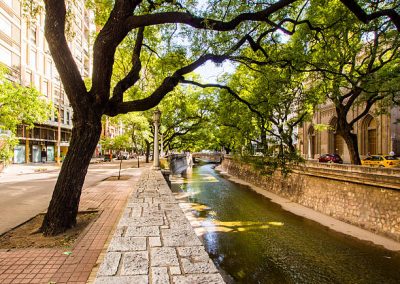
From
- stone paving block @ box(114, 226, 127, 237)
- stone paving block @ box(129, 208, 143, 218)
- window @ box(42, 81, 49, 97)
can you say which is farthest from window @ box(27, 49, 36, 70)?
stone paving block @ box(114, 226, 127, 237)

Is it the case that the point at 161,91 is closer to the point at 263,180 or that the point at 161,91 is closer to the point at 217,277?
the point at 217,277

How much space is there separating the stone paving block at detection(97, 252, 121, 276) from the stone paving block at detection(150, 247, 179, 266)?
41 cm

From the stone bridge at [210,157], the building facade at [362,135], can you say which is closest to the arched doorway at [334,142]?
the building facade at [362,135]

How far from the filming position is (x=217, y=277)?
2.82 m

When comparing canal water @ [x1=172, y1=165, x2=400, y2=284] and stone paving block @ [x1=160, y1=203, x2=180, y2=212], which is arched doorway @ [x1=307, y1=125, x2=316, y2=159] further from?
stone paving block @ [x1=160, y1=203, x2=180, y2=212]

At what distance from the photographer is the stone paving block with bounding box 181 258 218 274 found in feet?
9.80

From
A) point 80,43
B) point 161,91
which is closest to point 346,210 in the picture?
point 161,91

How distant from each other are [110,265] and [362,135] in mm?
35153

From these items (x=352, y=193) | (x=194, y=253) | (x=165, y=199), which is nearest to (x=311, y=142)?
(x=352, y=193)

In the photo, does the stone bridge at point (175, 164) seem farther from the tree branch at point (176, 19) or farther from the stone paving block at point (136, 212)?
the tree branch at point (176, 19)

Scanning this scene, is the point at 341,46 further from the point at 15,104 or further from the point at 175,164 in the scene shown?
the point at 175,164

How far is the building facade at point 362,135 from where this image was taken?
2803 cm

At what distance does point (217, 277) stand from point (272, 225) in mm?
11307

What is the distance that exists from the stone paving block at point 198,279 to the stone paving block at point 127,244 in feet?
3.44
